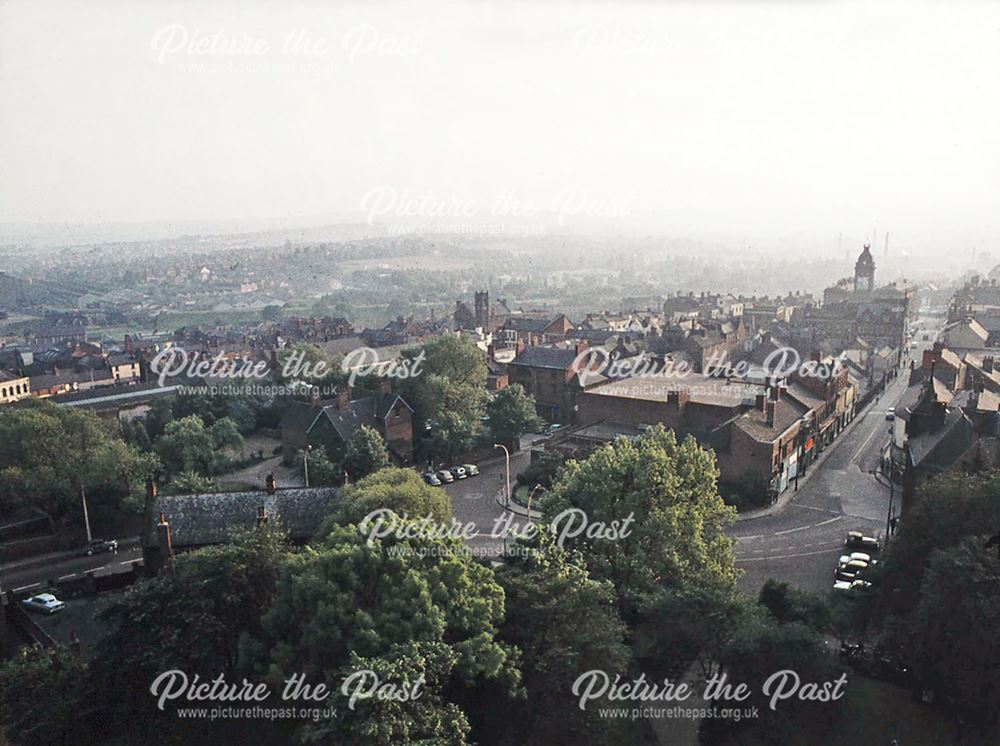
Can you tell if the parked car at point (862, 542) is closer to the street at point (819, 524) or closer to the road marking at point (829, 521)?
the street at point (819, 524)

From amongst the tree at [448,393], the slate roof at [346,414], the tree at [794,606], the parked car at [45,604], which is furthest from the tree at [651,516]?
the slate roof at [346,414]

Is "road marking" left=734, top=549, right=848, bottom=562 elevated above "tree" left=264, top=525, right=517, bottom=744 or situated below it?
below

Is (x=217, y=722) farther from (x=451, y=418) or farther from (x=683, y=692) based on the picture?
(x=451, y=418)

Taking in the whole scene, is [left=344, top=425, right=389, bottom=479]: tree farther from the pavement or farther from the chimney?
the chimney

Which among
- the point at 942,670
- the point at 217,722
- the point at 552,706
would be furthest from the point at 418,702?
the point at 942,670

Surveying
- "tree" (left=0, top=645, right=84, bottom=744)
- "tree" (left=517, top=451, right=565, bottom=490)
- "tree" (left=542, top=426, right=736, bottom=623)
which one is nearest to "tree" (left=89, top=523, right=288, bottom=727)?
"tree" (left=0, top=645, right=84, bottom=744)

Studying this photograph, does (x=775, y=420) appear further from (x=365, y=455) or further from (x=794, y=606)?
(x=365, y=455)
